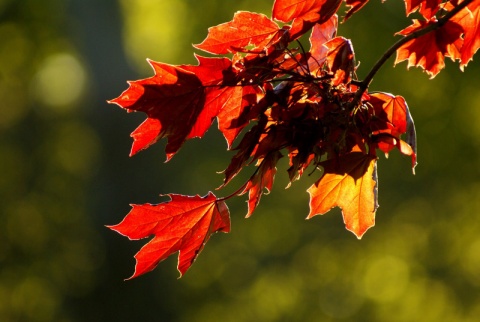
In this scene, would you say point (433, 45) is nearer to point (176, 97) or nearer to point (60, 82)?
point (176, 97)

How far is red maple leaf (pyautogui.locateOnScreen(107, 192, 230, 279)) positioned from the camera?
1124 mm

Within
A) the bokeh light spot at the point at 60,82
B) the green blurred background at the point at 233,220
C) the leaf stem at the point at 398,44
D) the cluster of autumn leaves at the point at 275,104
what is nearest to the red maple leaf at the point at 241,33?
the cluster of autumn leaves at the point at 275,104

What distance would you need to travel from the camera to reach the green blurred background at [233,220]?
27.3 feet

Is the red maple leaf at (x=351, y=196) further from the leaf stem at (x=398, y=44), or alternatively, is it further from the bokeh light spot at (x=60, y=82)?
the bokeh light spot at (x=60, y=82)

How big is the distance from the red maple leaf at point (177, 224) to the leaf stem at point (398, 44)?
313 millimetres

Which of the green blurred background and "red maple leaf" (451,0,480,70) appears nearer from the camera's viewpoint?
"red maple leaf" (451,0,480,70)

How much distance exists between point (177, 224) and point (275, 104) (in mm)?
262

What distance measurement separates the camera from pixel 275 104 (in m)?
1.03

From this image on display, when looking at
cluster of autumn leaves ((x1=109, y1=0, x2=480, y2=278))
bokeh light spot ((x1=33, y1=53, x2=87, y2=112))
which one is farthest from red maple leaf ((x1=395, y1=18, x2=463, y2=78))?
bokeh light spot ((x1=33, y1=53, x2=87, y2=112))

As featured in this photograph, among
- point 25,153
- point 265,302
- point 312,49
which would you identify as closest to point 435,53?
point 312,49

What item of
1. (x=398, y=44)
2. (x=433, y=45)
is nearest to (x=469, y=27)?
(x=433, y=45)

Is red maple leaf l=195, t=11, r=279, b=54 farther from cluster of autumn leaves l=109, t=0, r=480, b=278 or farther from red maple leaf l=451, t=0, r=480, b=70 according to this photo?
red maple leaf l=451, t=0, r=480, b=70

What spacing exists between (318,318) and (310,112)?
300 inches

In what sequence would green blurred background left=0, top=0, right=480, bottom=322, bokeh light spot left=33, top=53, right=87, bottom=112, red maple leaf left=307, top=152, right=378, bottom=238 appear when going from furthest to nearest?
bokeh light spot left=33, top=53, right=87, bottom=112 → green blurred background left=0, top=0, right=480, bottom=322 → red maple leaf left=307, top=152, right=378, bottom=238
